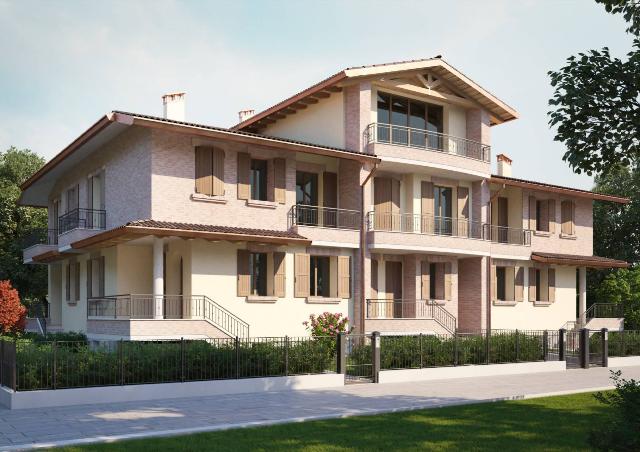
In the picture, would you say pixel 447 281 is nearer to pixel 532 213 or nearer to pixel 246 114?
pixel 532 213

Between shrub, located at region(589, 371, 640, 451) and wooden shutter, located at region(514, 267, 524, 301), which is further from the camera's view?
wooden shutter, located at region(514, 267, 524, 301)

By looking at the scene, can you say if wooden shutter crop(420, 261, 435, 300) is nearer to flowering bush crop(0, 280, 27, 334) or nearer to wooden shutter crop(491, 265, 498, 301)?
wooden shutter crop(491, 265, 498, 301)

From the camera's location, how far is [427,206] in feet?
90.4

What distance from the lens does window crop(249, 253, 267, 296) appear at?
22.9m

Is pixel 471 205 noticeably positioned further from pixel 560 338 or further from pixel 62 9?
pixel 62 9

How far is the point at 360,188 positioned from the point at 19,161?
27815 mm

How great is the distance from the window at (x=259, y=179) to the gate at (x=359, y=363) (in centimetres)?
656

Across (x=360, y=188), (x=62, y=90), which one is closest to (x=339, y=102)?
(x=360, y=188)

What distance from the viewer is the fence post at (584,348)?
2364 centimetres

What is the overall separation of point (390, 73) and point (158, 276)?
11.4 m

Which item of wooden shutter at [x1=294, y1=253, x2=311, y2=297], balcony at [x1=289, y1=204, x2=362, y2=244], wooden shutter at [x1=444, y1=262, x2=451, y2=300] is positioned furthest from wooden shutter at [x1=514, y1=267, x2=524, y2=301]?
wooden shutter at [x1=294, y1=253, x2=311, y2=297]

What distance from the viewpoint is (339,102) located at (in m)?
26.2

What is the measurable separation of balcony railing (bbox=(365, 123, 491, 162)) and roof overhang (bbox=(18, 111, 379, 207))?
1.61 meters

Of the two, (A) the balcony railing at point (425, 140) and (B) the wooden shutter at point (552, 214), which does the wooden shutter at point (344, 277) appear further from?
(B) the wooden shutter at point (552, 214)
